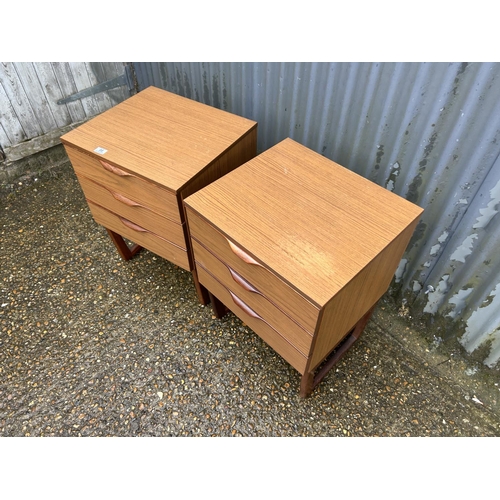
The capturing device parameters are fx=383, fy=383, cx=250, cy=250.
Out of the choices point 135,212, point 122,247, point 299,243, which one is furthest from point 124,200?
point 299,243

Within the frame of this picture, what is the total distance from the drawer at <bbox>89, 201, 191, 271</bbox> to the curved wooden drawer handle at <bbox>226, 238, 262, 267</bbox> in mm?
344

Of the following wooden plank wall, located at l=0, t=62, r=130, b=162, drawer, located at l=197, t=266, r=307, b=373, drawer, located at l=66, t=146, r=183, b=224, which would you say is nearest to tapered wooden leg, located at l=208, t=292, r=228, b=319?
drawer, located at l=197, t=266, r=307, b=373

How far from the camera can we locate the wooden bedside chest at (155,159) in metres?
1.18

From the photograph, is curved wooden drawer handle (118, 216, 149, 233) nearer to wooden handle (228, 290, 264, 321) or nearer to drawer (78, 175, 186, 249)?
drawer (78, 175, 186, 249)

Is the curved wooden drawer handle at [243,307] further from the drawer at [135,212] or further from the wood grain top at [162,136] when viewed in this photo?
the wood grain top at [162,136]

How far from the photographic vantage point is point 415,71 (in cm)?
103

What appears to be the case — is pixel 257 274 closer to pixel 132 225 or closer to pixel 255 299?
pixel 255 299

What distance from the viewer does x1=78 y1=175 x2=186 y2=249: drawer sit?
125 cm

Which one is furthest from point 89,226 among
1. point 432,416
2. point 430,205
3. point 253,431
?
point 432,416

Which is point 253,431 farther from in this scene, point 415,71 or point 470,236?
point 415,71

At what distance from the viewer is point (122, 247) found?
5.46ft

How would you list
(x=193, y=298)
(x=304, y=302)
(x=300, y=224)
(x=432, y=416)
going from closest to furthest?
(x=304, y=302), (x=300, y=224), (x=432, y=416), (x=193, y=298)

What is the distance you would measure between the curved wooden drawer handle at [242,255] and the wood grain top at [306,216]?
17 millimetres
